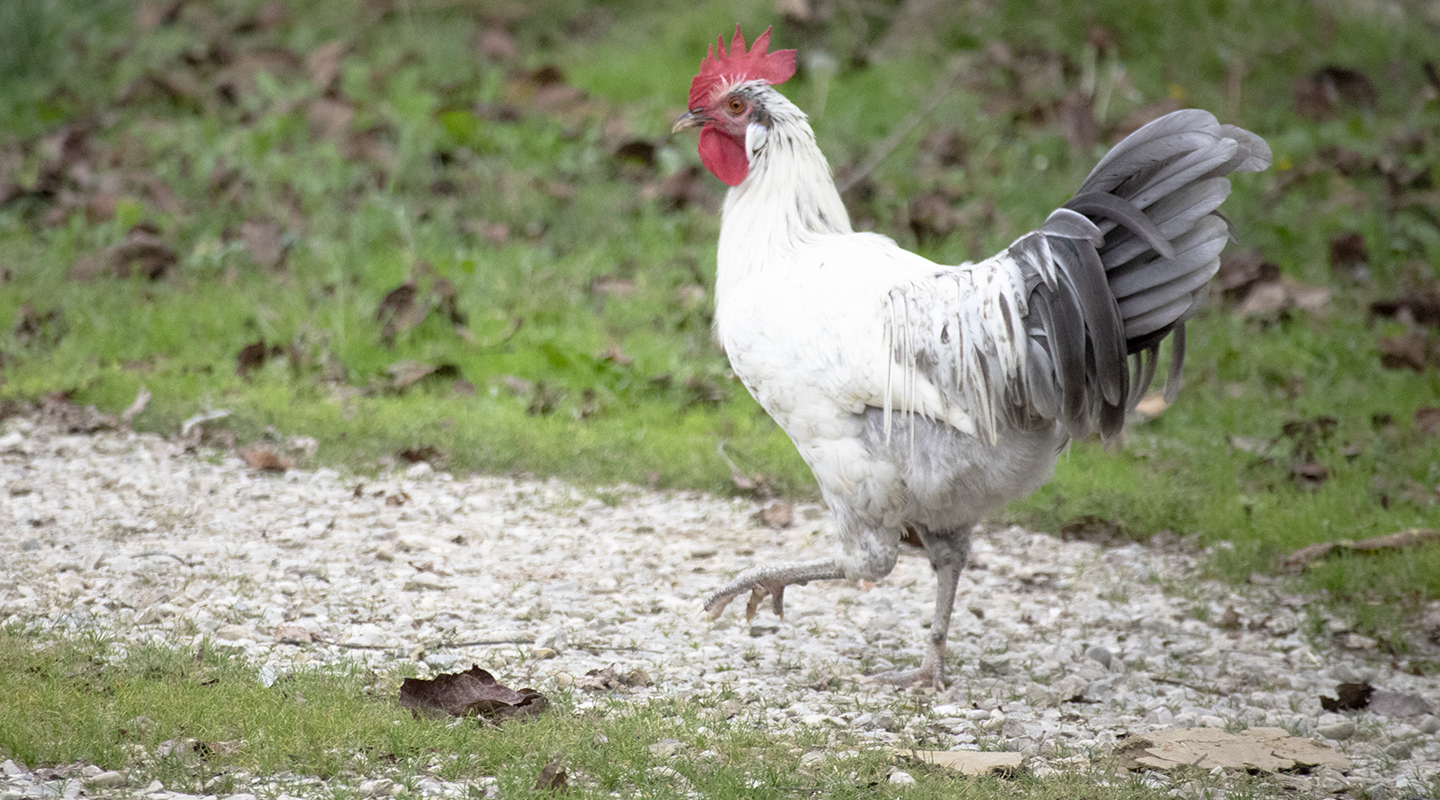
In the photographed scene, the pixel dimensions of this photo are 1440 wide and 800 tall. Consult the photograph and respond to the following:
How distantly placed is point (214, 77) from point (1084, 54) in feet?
22.5

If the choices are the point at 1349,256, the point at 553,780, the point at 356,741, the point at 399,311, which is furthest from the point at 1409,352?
the point at 356,741

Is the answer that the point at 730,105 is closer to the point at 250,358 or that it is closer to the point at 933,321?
the point at 933,321

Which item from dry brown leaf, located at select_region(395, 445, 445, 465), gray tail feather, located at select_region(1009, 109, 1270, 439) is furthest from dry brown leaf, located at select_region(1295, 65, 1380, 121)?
dry brown leaf, located at select_region(395, 445, 445, 465)

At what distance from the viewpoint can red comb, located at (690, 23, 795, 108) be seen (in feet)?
15.7

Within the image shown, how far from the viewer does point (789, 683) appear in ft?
14.5

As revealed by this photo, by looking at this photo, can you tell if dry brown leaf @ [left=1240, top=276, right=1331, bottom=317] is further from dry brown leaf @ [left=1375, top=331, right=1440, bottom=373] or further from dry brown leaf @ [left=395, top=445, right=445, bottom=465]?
dry brown leaf @ [left=395, top=445, right=445, bottom=465]

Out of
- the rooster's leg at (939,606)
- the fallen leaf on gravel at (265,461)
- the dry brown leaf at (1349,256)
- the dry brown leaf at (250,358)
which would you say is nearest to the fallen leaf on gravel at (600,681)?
the rooster's leg at (939,606)

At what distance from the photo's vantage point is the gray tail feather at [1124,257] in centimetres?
382

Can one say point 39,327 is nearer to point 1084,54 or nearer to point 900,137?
point 900,137

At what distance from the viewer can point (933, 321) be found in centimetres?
422

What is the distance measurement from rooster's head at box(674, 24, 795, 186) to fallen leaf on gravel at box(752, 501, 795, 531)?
1.75 meters

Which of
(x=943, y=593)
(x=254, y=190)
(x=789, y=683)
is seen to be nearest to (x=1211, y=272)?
(x=943, y=593)

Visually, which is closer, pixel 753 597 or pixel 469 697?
pixel 469 697

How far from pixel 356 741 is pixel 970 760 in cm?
167
